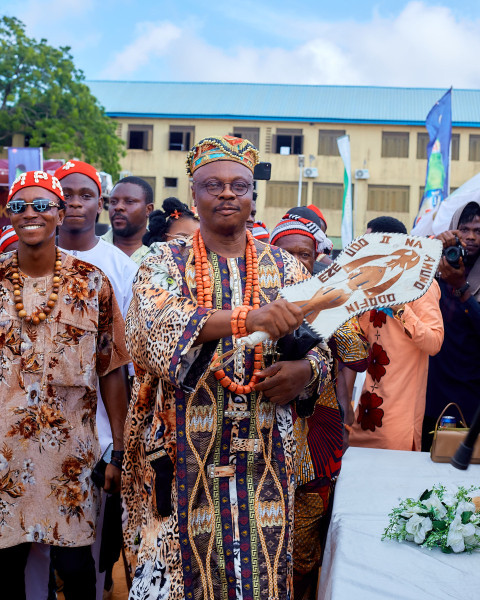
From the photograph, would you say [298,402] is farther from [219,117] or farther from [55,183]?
[219,117]

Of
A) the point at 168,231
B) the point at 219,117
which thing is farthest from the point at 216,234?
the point at 219,117

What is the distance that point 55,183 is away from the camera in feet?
11.4

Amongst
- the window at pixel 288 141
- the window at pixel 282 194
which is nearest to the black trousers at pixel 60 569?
the window at pixel 282 194

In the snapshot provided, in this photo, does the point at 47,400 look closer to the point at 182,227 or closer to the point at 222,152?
the point at 222,152

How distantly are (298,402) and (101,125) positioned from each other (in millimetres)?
24550

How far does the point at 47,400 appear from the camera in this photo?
10.5ft

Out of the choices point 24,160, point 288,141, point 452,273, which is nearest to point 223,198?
point 452,273

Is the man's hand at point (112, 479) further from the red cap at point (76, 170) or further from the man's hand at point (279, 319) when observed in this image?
the red cap at point (76, 170)

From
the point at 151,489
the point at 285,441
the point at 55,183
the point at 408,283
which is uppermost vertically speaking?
the point at 55,183

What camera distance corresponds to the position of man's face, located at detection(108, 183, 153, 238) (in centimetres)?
554

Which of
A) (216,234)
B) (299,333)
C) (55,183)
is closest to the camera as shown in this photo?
(299,333)

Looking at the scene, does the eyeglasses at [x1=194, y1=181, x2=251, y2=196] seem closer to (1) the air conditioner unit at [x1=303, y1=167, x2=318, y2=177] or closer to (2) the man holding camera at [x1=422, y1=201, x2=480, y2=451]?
(2) the man holding camera at [x1=422, y1=201, x2=480, y2=451]

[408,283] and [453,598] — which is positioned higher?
[408,283]

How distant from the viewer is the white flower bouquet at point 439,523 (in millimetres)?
2439
